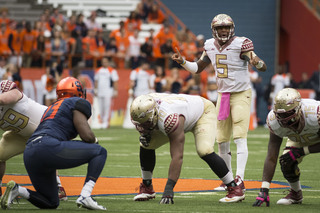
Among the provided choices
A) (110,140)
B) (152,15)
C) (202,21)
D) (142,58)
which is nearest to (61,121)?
(110,140)

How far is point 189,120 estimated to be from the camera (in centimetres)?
713

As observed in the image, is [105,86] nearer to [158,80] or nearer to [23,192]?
[158,80]

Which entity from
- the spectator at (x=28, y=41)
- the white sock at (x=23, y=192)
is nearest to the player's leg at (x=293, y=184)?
the white sock at (x=23, y=192)

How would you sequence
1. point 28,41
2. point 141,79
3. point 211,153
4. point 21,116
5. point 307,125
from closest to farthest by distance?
point 307,125
point 211,153
point 21,116
point 141,79
point 28,41


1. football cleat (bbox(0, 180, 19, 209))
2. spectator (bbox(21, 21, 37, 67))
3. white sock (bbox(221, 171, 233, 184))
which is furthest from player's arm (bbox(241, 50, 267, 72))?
spectator (bbox(21, 21, 37, 67))

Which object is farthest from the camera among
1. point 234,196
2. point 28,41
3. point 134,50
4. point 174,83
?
point 134,50

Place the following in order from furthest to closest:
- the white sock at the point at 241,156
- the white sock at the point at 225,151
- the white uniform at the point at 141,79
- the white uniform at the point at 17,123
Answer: the white uniform at the point at 141,79 → the white sock at the point at 225,151 → the white sock at the point at 241,156 → the white uniform at the point at 17,123

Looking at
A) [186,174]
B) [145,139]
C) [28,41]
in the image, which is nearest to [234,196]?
[145,139]

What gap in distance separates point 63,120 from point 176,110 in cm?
118

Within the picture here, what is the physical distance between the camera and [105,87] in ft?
65.2

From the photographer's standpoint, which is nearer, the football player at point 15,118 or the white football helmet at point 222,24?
the football player at point 15,118

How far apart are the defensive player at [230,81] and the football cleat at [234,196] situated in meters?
0.88

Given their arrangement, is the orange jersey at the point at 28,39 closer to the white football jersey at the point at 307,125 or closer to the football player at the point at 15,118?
the football player at the point at 15,118

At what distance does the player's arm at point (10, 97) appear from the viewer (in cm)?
696
